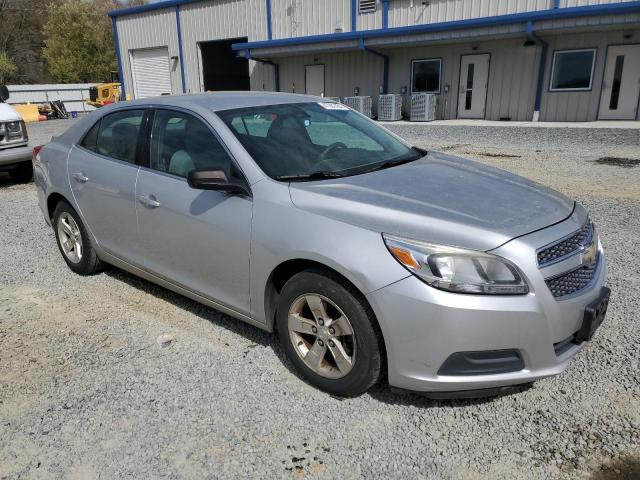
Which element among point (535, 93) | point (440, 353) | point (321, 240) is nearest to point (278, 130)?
point (321, 240)

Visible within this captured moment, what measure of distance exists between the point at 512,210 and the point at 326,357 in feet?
4.32

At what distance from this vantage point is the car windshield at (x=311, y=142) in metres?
3.29

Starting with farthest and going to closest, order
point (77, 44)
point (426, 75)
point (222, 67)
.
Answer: point (77, 44), point (222, 67), point (426, 75)

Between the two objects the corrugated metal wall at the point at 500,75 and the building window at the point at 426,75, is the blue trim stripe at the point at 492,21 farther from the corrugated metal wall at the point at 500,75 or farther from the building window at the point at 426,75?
the building window at the point at 426,75

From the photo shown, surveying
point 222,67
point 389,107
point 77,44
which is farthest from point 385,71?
point 77,44

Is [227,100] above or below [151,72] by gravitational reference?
above

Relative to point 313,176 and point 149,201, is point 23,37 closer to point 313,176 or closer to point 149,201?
point 149,201

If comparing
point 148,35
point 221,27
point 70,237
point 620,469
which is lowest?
point 620,469

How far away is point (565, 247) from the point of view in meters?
2.67

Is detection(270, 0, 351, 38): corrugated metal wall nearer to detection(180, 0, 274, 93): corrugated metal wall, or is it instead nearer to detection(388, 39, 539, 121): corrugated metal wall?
detection(180, 0, 274, 93): corrugated metal wall

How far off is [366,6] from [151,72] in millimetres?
14425

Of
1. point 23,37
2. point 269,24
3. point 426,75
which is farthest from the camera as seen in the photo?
point 23,37

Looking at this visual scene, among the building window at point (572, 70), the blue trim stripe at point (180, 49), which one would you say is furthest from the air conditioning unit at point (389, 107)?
the blue trim stripe at point (180, 49)

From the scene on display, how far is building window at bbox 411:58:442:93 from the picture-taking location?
21047mm
